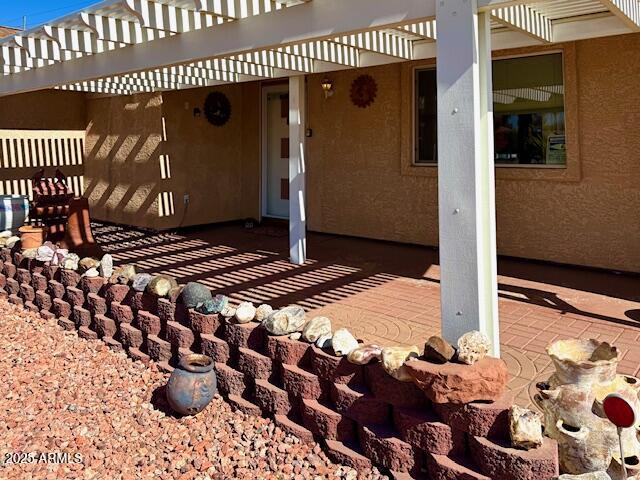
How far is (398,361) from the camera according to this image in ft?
9.85

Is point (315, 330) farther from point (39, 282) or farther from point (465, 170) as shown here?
point (39, 282)

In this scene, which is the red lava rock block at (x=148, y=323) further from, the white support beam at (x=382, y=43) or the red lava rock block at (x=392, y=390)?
the white support beam at (x=382, y=43)

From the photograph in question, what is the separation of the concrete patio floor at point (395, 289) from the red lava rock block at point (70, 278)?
1632 millimetres

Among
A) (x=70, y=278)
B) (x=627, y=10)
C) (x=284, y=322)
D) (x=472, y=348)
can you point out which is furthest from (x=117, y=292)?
(x=627, y=10)

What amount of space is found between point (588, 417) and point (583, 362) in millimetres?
252

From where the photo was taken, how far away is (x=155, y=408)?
13.0ft

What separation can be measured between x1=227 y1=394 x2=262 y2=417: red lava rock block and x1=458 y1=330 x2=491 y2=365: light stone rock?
1591 mm

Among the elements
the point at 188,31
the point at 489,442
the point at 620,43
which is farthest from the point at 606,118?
the point at 489,442

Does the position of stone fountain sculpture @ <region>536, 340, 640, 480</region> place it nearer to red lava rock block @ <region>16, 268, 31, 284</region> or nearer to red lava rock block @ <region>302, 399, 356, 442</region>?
red lava rock block @ <region>302, 399, 356, 442</region>

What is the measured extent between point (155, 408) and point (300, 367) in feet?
4.02

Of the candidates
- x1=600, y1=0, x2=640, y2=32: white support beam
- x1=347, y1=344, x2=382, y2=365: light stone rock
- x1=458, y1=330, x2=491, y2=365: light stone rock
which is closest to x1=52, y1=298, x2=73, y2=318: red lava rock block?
x1=347, y1=344, x2=382, y2=365: light stone rock

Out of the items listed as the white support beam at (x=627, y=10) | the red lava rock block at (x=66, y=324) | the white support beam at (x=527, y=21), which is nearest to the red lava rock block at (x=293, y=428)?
the red lava rock block at (x=66, y=324)

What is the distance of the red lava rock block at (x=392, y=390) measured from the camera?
116 inches

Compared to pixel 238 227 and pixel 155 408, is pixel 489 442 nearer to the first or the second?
pixel 155 408
